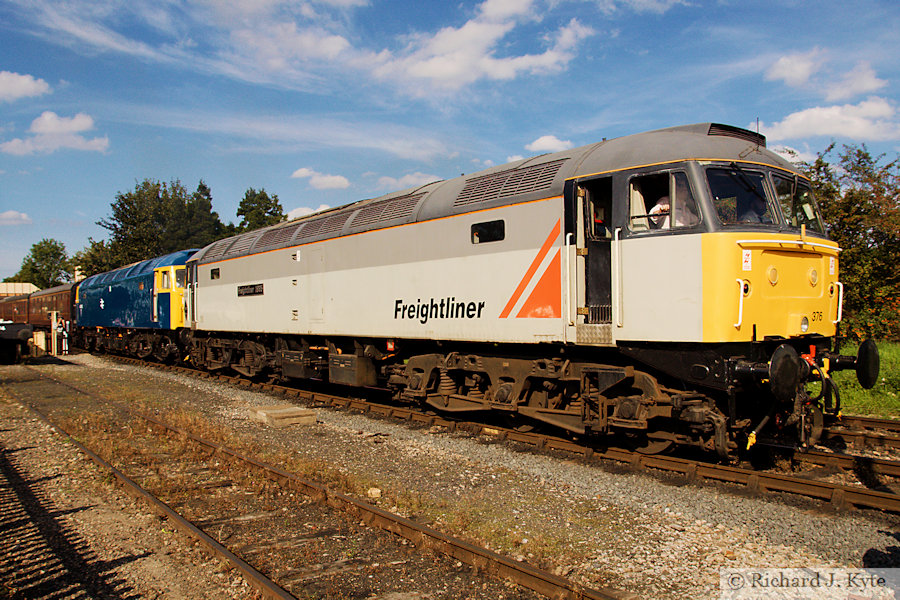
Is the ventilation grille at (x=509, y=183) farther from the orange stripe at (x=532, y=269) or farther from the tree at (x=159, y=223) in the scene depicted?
the tree at (x=159, y=223)

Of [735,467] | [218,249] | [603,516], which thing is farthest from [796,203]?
[218,249]

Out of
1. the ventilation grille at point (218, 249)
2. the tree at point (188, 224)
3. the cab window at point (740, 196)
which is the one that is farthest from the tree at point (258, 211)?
the cab window at point (740, 196)

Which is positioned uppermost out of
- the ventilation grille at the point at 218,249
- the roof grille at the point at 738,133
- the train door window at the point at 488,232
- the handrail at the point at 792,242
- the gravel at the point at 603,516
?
the roof grille at the point at 738,133

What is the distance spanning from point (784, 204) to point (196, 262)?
15.2 metres

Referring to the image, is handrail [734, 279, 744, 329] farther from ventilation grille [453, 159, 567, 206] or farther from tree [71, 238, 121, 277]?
tree [71, 238, 121, 277]

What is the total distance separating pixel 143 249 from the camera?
151 feet

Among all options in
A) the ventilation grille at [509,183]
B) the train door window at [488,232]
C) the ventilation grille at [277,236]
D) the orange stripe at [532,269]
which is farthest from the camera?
the ventilation grille at [277,236]

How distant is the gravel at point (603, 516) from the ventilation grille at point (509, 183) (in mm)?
3472

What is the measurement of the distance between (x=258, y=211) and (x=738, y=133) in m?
60.8

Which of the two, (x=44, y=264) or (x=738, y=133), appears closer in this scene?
(x=738, y=133)

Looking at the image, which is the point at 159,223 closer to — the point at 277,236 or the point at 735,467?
the point at 277,236

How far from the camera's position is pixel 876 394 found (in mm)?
10977

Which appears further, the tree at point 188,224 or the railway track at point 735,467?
the tree at point 188,224

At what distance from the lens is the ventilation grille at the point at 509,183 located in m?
7.87
